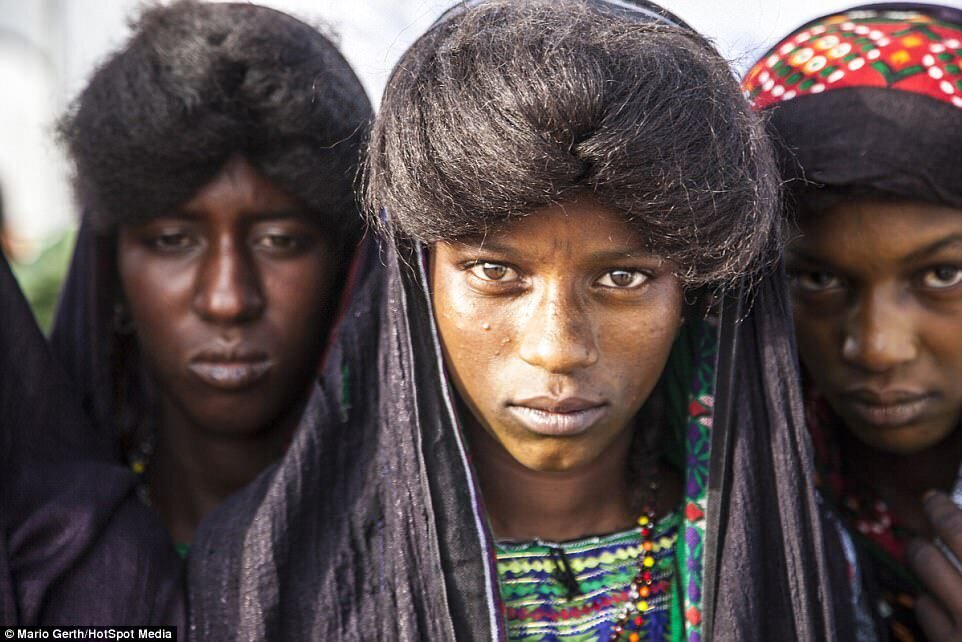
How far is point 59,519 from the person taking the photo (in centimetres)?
172

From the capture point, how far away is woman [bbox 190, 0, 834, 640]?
1.48m

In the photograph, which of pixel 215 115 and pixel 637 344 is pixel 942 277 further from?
pixel 215 115

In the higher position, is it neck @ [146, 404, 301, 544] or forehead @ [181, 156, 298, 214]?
forehead @ [181, 156, 298, 214]

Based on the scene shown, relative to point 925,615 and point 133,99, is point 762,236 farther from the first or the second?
point 133,99

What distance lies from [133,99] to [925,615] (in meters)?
1.84

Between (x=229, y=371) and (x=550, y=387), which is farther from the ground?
(x=229, y=371)

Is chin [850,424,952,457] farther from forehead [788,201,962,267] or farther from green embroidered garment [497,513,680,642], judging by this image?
green embroidered garment [497,513,680,642]

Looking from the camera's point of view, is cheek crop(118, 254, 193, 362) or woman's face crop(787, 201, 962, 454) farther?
cheek crop(118, 254, 193, 362)

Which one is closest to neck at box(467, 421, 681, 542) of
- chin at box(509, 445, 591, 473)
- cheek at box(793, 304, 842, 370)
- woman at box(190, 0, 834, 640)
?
woman at box(190, 0, 834, 640)

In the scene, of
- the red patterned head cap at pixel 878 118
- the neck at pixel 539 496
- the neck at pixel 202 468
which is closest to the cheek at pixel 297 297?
the neck at pixel 202 468

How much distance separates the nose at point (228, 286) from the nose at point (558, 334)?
740mm

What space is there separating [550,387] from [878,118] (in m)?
0.81

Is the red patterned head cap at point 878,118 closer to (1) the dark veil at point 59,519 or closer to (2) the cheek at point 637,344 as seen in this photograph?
(2) the cheek at point 637,344

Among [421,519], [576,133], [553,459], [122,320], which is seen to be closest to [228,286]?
[122,320]
